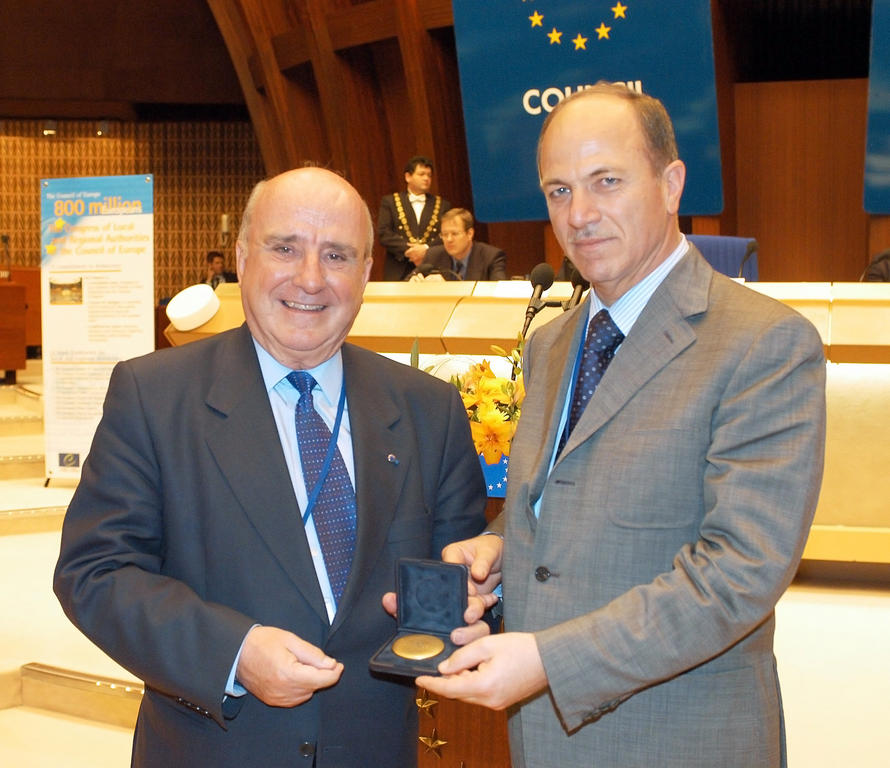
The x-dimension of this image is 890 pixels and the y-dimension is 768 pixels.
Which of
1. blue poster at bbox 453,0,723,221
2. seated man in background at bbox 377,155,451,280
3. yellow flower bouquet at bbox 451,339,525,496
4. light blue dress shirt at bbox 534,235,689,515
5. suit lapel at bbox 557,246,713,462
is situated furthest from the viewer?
seated man in background at bbox 377,155,451,280

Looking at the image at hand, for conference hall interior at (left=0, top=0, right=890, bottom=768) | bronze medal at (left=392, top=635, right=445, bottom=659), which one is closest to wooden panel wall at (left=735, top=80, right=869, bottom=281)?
conference hall interior at (left=0, top=0, right=890, bottom=768)

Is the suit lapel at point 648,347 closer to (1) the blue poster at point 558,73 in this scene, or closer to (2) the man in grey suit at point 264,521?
(2) the man in grey suit at point 264,521

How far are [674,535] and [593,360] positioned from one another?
30 centimetres

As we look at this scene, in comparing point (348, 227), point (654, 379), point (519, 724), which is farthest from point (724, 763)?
point (348, 227)

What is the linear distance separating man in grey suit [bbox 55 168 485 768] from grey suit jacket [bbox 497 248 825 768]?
0.78 ft

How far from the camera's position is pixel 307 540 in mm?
1571

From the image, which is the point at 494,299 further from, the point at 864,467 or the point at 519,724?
the point at 519,724

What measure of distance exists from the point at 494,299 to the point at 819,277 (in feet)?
18.0

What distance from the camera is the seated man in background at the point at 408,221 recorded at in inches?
344

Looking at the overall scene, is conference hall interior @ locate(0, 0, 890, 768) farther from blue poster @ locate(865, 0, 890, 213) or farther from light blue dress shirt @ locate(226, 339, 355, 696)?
light blue dress shirt @ locate(226, 339, 355, 696)

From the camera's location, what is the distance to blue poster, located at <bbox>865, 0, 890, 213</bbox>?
24.6ft

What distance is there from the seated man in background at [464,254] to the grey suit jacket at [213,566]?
18.9ft

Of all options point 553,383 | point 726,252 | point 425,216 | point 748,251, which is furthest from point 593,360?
point 425,216

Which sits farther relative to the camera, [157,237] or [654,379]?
[157,237]
